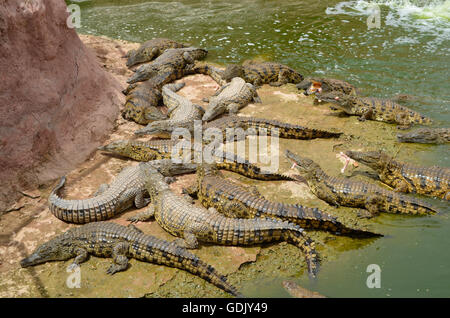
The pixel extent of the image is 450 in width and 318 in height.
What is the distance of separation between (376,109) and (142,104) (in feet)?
16.3

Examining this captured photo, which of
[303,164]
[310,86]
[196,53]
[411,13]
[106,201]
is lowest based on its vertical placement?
[106,201]

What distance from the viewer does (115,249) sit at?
14.9 ft

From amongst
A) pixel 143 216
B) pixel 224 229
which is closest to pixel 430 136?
pixel 224 229

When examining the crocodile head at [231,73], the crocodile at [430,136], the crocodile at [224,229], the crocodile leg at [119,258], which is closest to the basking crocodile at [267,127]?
the crocodile at [430,136]

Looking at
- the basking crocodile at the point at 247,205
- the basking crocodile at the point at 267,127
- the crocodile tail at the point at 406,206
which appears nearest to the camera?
the basking crocodile at the point at 247,205

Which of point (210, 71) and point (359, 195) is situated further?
point (210, 71)

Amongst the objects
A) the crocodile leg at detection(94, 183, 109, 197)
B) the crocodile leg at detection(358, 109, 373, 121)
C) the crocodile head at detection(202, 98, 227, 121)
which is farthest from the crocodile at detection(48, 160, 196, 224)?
the crocodile leg at detection(358, 109, 373, 121)

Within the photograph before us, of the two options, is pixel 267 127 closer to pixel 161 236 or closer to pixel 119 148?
pixel 119 148

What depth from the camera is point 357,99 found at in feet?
25.6

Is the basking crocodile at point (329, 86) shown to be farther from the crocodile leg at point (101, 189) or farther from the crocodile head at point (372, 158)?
the crocodile leg at point (101, 189)

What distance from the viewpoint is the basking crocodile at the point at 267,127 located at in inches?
271

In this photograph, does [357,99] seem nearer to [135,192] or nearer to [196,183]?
[196,183]

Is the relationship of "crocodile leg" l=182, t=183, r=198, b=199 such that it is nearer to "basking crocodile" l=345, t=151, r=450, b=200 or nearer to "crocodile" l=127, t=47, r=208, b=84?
"basking crocodile" l=345, t=151, r=450, b=200

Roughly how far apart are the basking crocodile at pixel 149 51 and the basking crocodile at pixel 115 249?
658 centimetres
